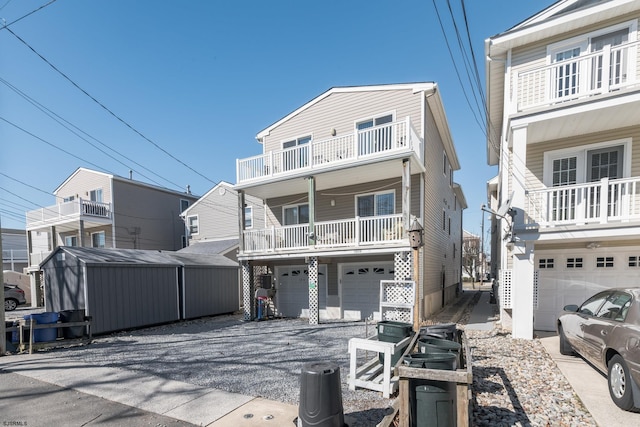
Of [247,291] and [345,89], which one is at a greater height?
[345,89]

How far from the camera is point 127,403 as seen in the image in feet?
14.0

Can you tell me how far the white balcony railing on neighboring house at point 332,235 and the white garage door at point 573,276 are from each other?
3952 millimetres

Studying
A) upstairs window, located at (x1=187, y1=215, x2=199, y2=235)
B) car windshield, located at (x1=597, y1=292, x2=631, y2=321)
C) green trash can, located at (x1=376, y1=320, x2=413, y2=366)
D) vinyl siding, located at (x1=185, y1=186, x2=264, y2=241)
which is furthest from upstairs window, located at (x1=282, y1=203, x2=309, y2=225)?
car windshield, located at (x1=597, y1=292, x2=631, y2=321)

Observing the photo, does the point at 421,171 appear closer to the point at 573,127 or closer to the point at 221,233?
the point at 573,127

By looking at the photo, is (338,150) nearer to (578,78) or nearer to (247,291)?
(247,291)

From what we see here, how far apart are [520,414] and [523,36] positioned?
885 cm

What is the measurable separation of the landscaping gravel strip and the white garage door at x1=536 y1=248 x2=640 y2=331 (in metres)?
1.49

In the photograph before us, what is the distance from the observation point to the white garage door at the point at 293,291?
12070 mm

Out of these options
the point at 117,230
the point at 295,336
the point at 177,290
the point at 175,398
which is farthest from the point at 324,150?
the point at 117,230

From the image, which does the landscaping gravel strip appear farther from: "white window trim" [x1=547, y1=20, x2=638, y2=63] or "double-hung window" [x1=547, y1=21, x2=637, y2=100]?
"white window trim" [x1=547, y1=20, x2=638, y2=63]

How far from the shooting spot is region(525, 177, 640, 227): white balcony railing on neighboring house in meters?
6.57

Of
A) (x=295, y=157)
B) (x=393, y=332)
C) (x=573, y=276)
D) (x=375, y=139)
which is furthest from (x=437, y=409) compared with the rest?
(x=295, y=157)

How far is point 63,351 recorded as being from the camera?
7320mm

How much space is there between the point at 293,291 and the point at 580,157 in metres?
10.3
